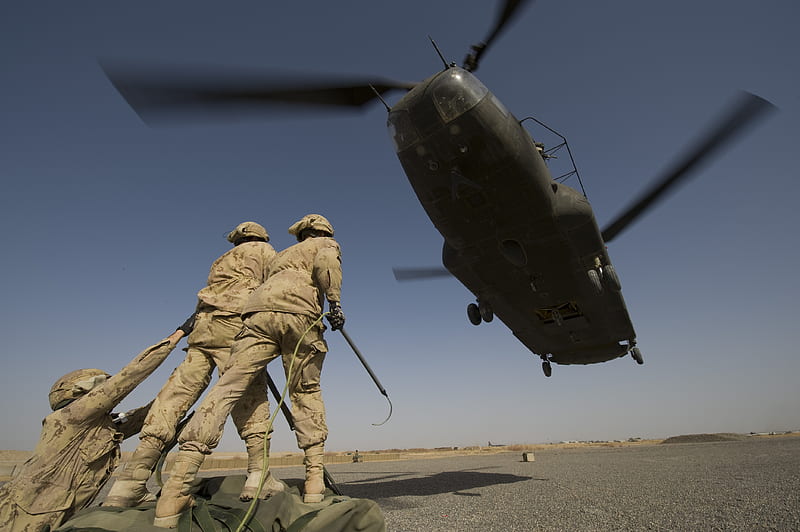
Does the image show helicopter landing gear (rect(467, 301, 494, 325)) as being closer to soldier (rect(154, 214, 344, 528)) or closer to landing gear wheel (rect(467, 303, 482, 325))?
landing gear wheel (rect(467, 303, 482, 325))

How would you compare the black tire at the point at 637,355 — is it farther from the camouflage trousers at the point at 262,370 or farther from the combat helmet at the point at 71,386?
the combat helmet at the point at 71,386

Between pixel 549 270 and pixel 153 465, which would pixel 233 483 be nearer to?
pixel 153 465

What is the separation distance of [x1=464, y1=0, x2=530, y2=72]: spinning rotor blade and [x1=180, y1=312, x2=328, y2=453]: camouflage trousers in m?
4.06

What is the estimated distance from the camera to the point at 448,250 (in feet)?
23.3

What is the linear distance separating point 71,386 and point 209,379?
3.31 ft

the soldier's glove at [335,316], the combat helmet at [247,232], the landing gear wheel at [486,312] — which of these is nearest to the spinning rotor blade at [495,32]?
the combat helmet at [247,232]

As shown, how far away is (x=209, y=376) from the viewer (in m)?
3.43

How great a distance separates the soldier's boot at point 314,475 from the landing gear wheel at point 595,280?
5523 millimetres

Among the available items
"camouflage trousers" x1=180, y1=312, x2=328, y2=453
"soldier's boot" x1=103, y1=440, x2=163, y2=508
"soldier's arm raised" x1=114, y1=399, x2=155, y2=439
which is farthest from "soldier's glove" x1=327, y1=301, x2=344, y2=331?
"soldier's arm raised" x1=114, y1=399, x2=155, y2=439

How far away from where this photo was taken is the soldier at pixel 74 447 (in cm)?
242

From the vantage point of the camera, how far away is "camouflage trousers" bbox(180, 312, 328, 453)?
2508 mm

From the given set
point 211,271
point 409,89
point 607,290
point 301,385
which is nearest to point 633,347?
point 607,290

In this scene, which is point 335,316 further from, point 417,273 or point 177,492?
point 417,273

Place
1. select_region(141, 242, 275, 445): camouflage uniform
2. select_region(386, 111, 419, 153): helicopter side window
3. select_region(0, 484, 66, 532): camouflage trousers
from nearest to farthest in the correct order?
select_region(0, 484, 66, 532): camouflage trousers
select_region(141, 242, 275, 445): camouflage uniform
select_region(386, 111, 419, 153): helicopter side window
